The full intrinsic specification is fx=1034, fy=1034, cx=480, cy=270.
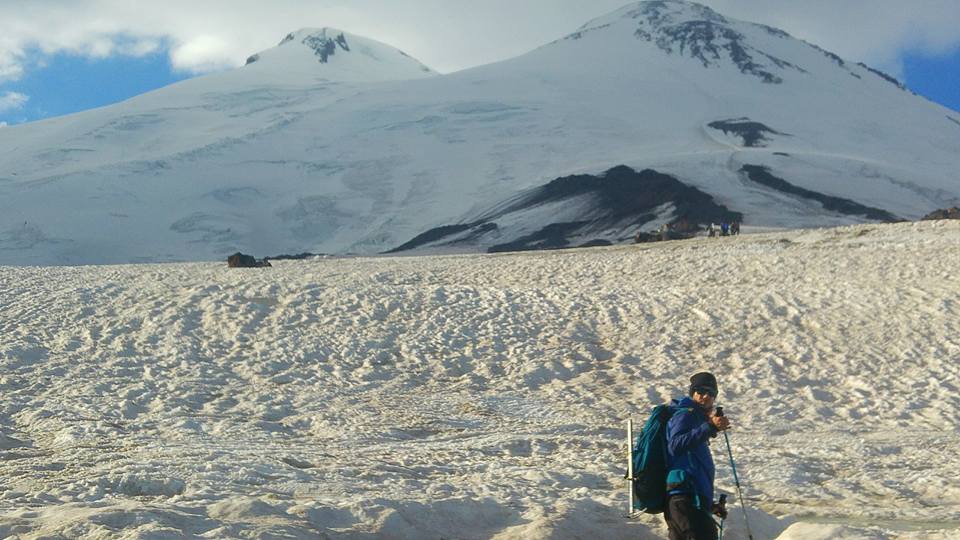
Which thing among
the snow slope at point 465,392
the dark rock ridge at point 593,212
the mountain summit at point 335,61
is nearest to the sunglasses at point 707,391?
the snow slope at point 465,392

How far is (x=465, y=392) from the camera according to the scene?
14453mm

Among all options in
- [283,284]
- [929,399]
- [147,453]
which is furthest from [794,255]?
[147,453]

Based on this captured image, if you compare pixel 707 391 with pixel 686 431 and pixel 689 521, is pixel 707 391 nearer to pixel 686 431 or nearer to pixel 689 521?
pixel 686 431

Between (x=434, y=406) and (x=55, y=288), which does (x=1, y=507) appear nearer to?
(x=434, y=406)

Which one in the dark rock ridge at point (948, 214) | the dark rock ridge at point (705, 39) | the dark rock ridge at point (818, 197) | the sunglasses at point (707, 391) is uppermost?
the dark rock ridge at point (705, 39)

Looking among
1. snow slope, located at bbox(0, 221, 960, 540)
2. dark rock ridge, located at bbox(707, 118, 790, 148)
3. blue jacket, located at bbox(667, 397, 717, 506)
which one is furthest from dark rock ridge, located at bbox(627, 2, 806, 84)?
blue jacket, located at bbox(667, 397, 717, 506)

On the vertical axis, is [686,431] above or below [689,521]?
above

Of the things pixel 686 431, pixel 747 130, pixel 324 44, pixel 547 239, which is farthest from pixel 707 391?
pixel 324 44

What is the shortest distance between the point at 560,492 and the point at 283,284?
1219 centimetres

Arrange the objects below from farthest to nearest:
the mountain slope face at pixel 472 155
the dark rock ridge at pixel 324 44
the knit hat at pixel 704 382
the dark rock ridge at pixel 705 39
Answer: the dark rock ridge at pixel 324 44 < the dark rock ridge at pixel 705 39 < the mountain slope face at pixel 472 155 < the knit hat at pixel 704 382

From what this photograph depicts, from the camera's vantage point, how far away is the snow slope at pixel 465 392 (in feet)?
25.6

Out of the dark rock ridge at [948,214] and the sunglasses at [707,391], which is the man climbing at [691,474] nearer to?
the sunglasses at [707,391]

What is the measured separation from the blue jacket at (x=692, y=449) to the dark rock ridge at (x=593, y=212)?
47.3m

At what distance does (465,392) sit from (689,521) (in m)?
8.40
